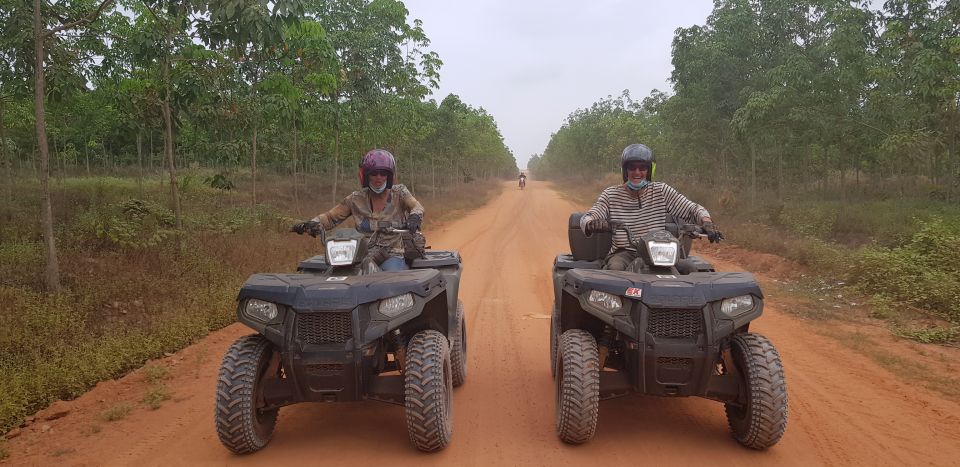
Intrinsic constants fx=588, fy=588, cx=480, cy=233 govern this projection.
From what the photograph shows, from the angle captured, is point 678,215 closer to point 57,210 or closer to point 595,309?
point 595,309

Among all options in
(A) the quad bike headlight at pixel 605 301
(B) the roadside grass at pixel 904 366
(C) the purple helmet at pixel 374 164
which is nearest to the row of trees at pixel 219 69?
(C) the purple helmet at pixel 374 164

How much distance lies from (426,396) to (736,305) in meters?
1.94

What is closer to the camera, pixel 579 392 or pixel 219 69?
pixel 579 392

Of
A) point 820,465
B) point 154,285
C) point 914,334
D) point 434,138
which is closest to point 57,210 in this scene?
point 154,285

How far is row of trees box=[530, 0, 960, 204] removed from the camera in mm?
12062

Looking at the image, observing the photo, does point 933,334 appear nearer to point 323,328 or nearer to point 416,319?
point 416,319

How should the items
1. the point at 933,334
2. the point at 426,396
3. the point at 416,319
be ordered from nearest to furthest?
the point at 426,396 → the point at 416,319 → the point at 933,334

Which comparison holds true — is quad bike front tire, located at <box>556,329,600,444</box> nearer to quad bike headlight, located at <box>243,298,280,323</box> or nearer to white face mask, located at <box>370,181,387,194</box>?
quad bike headlight, located at <box>243,298,280,323</box>

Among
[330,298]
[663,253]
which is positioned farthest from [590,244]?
[330,298]

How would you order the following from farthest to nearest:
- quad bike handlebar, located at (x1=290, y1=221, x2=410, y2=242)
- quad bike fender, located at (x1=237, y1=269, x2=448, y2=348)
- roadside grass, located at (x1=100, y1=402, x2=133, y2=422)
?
quad bike handlebar, located at (x1=290, y1=221, x2=410, y2=242) < roadside grass, located at (x1=100, y1=402, x2=133, y2=422) < quad bike fender, located at (x1=237, y1=269, x2=448, y2=348)

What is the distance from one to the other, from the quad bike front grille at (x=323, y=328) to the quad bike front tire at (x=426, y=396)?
46 cm

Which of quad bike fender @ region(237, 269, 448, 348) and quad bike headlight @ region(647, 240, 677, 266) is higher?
quad bike headlight @ region(647, 240, 677, 266)

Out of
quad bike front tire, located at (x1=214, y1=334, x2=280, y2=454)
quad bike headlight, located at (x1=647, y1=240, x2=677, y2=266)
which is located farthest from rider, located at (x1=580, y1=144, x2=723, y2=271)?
quad bike front tire, located at (x1=214, y1=334, x2=280, y2=454)

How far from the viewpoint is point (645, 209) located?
191 inches
